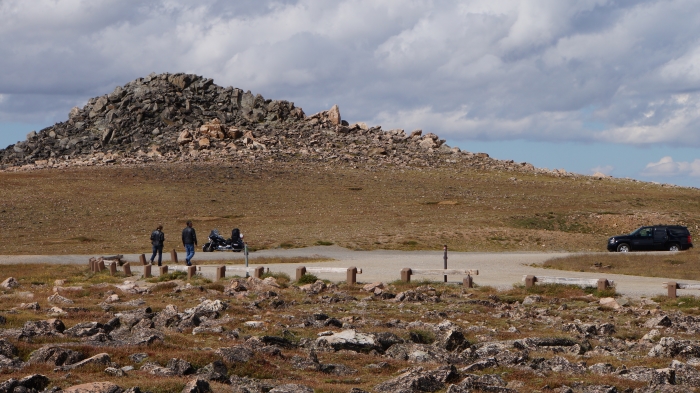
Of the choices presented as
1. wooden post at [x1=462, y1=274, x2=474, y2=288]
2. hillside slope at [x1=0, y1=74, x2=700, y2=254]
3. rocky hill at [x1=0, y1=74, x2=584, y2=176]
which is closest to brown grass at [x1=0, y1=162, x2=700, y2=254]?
hillside slope at [x1=0, y1=74, x2=700, y2=254]

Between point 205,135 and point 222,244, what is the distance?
7477cm

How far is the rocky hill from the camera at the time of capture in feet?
359

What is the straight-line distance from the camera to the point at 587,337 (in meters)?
17.0

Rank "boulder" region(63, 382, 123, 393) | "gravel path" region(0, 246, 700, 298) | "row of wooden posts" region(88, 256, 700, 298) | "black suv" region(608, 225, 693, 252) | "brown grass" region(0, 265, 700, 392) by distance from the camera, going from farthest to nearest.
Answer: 1. "black suv" region(608, 225, 693, 252)
2. "gravel path" region(0, 246, 700, 298)
3. "row of wooden posts" region(88, 256, 700, 298)
4. "brown grass" region(0, 265, 700, 392)
5. "boulder" region(63, 382, 123, 393)

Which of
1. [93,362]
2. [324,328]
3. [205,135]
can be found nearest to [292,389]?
[93,362]

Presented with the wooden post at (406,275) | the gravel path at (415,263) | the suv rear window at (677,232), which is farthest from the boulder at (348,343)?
the suv rear window at (677,232)

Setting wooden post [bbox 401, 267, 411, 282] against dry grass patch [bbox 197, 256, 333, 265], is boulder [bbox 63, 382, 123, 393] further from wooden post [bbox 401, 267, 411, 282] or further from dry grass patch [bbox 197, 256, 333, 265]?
dry grass patch [bbox 197, 256, 333, 265]

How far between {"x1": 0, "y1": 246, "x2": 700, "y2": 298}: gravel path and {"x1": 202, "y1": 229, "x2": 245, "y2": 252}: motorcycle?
127cm

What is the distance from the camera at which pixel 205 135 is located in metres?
117

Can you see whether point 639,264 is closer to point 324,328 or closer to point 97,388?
point 324,328

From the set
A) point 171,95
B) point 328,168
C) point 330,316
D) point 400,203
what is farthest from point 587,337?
point 171,95

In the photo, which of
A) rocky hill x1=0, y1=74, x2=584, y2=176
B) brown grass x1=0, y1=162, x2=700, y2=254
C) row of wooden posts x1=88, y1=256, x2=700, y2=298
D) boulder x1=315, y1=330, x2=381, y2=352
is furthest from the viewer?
rocky hill x1=0, y1=74, x2=584, y2=176

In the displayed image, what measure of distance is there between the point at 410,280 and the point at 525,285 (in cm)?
373

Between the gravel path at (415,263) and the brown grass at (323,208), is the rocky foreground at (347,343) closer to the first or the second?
the gravel path at (415,263)
